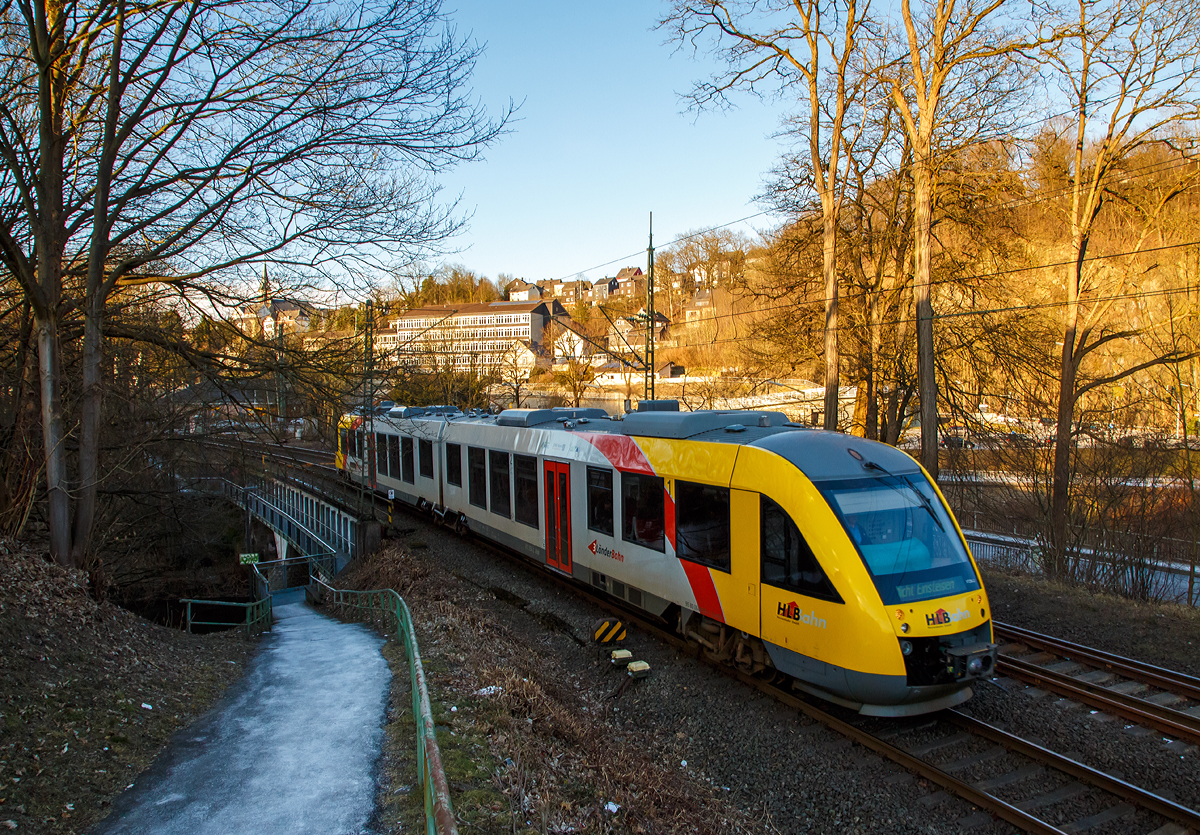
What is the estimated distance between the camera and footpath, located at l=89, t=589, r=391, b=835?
489 centimetres

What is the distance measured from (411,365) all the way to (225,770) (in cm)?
569

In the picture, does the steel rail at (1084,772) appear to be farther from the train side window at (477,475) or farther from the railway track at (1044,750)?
the train side window at (477,475)

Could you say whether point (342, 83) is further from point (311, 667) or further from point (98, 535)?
point (98, 535)

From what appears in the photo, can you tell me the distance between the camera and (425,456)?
19766 mm

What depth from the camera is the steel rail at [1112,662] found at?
301 inches

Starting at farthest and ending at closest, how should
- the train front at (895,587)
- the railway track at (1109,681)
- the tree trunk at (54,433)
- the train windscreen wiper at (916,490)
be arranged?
1. the tree trunk at (54,433)
2. the train windscreen wiper at (916,490)
3. the railway track at (1109,681)
4. the train front at (895,587)

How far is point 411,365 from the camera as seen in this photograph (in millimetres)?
10141

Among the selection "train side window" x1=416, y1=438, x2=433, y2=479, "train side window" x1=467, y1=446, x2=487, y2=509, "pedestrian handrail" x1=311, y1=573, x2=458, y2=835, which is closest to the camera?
"pedestrian handrail" x1=311, y1=573, x2=458, y2=835

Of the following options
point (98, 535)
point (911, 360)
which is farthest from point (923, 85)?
point (98, 535)

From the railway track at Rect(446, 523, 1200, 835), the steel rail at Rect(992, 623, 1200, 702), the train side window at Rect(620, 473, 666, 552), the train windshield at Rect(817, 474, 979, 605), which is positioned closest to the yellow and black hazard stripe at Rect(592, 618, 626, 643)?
the train side window at Rect(620, 473, 666, 552)

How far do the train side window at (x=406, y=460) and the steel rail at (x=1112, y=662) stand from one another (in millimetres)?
15779

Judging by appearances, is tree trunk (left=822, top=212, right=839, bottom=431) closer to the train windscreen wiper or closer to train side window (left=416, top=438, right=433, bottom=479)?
the train windscreen wiper

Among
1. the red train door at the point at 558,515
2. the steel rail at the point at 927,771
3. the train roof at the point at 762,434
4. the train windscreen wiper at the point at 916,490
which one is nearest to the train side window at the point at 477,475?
the train roof at the point at 762,434

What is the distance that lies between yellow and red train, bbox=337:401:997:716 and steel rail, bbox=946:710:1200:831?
0.29 metres
